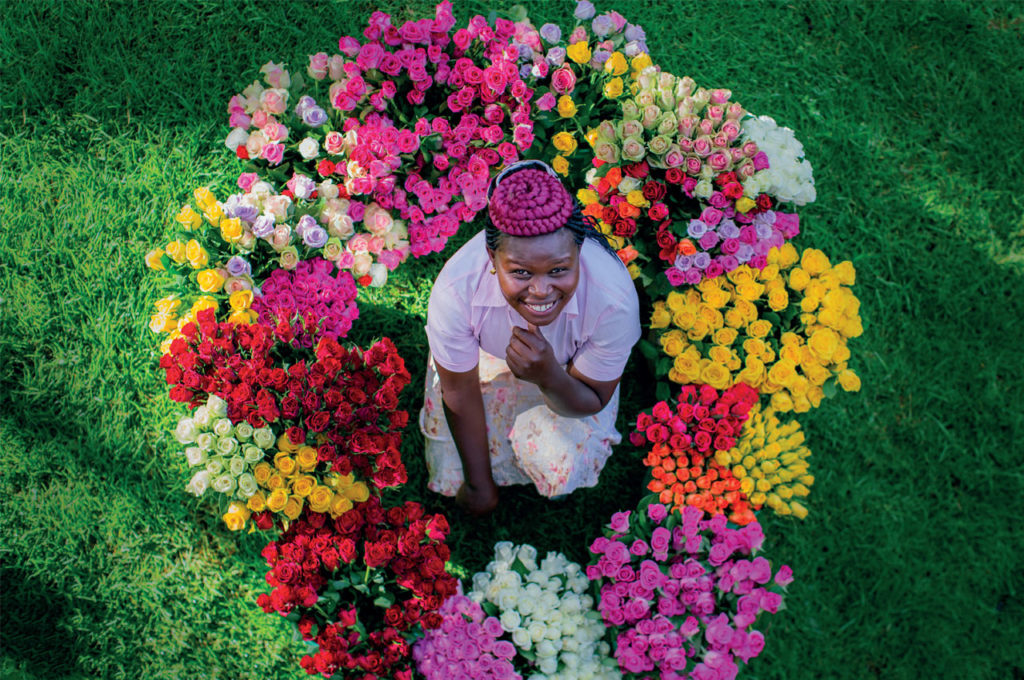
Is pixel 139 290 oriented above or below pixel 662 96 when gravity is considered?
below

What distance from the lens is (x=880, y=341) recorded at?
4078 mm

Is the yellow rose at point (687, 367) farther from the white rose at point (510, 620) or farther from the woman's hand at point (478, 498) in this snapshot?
the white rose at point (510, 620)

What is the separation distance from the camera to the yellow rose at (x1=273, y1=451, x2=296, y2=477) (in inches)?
118

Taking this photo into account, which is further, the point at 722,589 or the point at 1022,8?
the point at 1022,8

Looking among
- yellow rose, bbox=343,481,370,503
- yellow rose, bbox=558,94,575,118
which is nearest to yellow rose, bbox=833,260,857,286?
yellow rose, bbox=558,94,575,118

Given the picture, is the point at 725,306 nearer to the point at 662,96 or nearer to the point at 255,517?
the point at 662,96

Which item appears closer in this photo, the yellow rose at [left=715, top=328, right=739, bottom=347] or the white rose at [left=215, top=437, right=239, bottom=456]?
the white rose at [left=215, top=437, right=239, bottom=456]

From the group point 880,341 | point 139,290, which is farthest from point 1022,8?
point 139,290

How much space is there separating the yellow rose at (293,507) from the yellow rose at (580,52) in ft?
7.11

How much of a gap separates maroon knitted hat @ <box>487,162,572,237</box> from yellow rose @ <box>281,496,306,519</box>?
147 centimetres

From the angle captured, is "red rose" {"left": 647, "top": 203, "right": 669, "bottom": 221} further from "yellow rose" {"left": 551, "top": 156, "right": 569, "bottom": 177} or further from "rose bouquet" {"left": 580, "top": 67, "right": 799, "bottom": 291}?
"yellow rose" {"left": 551, "top": 156, "right": 569, "bottom": 177}

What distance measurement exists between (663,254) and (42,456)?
303 cm

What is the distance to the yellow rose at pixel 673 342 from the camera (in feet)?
11.1

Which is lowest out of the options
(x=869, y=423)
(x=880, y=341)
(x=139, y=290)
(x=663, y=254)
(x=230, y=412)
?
(x=139, y=290)
